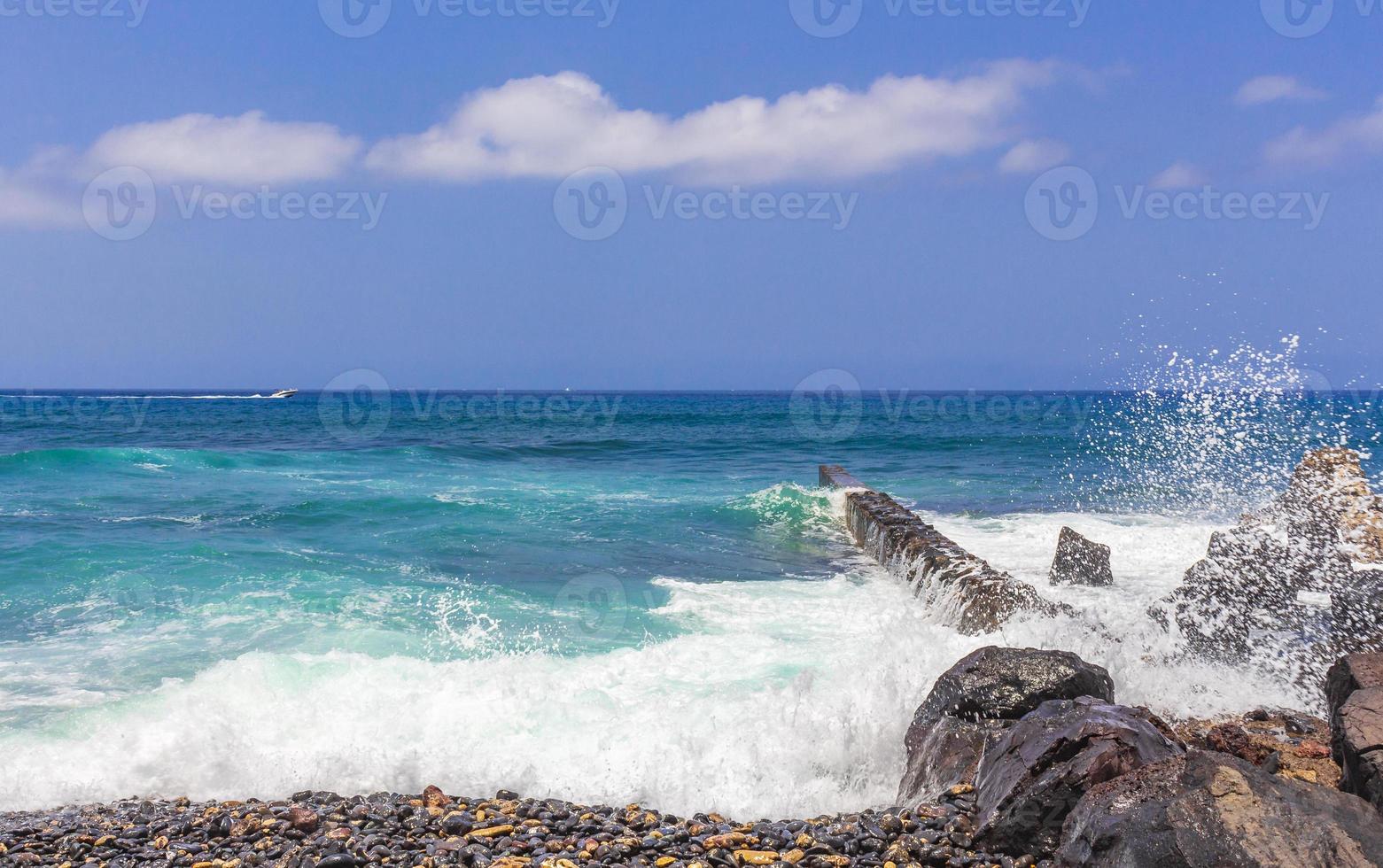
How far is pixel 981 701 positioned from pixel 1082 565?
20.2 feet

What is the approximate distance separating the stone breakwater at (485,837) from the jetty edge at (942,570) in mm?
3884

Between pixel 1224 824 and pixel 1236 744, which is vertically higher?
pixel 1224 824

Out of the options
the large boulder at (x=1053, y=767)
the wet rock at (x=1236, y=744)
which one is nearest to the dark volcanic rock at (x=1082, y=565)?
the wet rock at (x=1236, y=744)

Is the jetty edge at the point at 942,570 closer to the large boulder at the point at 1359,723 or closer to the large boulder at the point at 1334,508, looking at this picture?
the large boulder at the point at 1359,723

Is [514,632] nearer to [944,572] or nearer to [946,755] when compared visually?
[944,572]

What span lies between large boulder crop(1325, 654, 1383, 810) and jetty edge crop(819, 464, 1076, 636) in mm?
3344

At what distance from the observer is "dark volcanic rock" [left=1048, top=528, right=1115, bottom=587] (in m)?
10.3

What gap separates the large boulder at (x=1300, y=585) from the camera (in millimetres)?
6984

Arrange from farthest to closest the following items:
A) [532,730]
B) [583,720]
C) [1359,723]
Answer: [583,720]
[532,730]
[1359,723]

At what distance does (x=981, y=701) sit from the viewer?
4.89 meters

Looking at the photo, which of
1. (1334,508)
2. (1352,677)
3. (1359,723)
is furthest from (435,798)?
(1334,508)

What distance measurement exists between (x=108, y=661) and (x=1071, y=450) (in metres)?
30.0

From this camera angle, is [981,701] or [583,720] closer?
[981,701]

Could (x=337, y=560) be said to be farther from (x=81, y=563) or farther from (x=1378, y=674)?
(x=1378, y=674)
